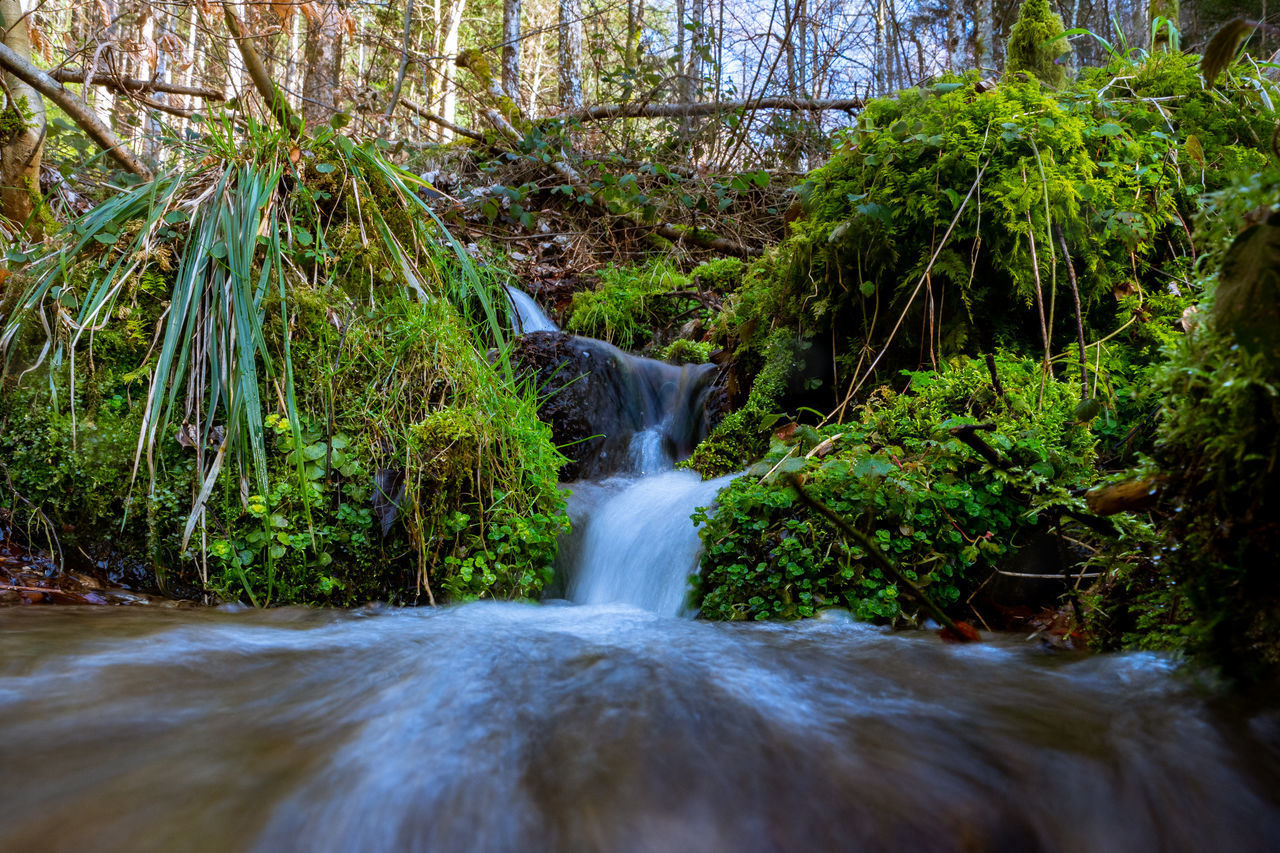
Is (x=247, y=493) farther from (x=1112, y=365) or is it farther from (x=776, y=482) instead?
(x=1112, y=365)

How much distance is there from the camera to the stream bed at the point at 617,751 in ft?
3.61

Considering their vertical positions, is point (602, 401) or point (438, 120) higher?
point (438, 120)

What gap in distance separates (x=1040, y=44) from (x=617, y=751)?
466 centimetres

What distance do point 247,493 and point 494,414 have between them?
95cm

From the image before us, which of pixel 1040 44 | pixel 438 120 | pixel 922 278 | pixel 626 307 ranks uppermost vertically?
pixel 438 120

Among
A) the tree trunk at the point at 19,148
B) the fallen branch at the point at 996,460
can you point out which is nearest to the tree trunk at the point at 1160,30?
the fallen branch at the point at 996,460

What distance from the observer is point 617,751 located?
1.30 m

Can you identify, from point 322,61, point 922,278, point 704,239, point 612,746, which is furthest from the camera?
point 322,61

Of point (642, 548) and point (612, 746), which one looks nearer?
point (612, 746)

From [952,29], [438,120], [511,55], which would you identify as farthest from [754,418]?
[511,55]

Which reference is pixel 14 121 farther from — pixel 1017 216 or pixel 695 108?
pixel 695 108

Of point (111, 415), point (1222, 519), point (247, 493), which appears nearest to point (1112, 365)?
point (1222, 519)

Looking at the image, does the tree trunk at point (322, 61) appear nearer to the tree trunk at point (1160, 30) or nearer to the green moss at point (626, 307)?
the green moss at point (626, 307)

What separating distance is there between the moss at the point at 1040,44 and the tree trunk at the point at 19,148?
545 centimetres
